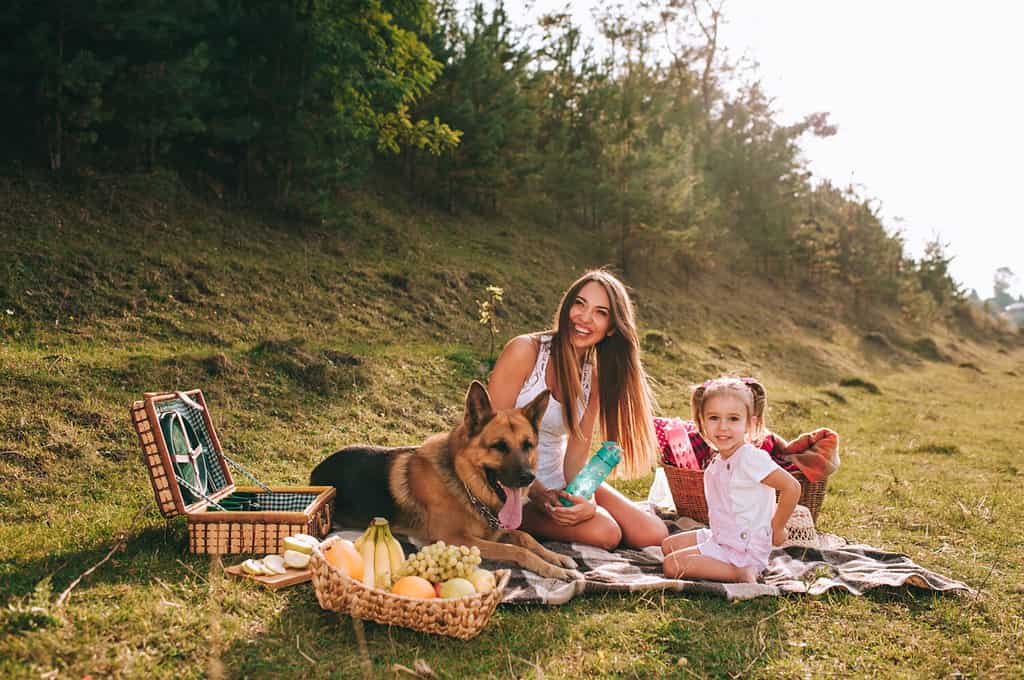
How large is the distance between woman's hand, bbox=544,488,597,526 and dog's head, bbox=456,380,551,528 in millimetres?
387

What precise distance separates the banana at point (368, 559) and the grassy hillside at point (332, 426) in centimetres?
21

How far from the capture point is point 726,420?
3.75 meters

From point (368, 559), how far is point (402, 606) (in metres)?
0.34

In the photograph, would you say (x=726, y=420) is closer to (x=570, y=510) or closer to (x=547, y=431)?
(x=570, y=510)

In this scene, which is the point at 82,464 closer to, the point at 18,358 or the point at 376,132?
the point at 18,358

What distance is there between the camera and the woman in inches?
176

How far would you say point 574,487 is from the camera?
4430mm

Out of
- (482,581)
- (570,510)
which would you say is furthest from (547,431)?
(482,581)

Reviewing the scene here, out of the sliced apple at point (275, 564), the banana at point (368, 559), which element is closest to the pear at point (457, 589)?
the banana at point (368, 559)

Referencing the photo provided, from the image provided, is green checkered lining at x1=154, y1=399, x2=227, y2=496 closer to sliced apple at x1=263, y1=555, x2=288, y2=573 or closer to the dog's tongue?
sliced apple at x1=263, y1=555, x2=288, y2=573

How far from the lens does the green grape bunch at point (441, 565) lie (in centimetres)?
301

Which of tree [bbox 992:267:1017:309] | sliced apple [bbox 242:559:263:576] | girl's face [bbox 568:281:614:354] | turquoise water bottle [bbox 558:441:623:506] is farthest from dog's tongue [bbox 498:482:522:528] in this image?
tree [bbox 992:267:1017:309]

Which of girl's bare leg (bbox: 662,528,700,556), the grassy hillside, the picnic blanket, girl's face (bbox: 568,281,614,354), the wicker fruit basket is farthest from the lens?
the wicker fruit basket

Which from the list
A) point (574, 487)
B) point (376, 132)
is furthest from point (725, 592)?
point (376, 132)
